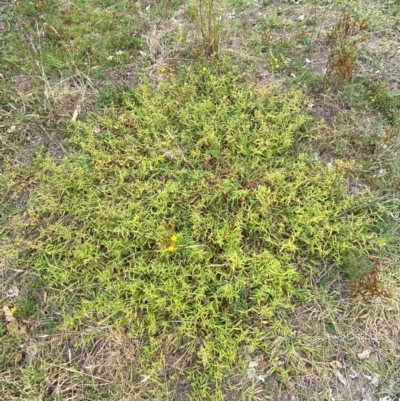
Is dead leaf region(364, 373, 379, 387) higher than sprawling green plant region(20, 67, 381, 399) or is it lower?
lower

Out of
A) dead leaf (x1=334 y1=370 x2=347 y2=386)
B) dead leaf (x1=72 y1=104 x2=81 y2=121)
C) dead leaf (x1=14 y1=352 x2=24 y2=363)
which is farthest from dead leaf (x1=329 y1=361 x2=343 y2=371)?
dead leaf (x1=72 y1=104 x2=81 y2=121)

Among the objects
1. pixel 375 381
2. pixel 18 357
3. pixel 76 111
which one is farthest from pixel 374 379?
pixel 76 111

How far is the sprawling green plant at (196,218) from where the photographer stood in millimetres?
2191

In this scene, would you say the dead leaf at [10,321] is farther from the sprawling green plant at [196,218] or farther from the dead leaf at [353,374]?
the dead leaf at [353,374]

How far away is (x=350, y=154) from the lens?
109 inches

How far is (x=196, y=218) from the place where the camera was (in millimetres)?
2408

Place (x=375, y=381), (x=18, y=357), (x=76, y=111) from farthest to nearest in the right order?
(x=76, y=111), (x=18, y=357), (x=375, y=381)

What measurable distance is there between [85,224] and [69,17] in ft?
7.51

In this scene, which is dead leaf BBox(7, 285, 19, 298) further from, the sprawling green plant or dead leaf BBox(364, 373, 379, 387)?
dead leaf BBox(364, 373, 379, 387)

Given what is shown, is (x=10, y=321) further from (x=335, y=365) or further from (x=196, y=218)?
(x=335, y=365)

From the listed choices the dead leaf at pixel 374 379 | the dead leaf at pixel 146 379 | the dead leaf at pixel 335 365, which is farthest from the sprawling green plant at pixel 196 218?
the dead leaf at pixel 374 379

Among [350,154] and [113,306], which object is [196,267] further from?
[350,154]

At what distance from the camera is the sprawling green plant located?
2.19 metres

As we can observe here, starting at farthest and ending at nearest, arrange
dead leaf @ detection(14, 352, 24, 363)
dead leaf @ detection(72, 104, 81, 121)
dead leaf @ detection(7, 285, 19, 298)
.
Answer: dead leaf @ detection(72, 104, 81, 121)
dead leaf @ detection(7, 285, 19, 298)
dead leaf @ detection(14, 352, 24, 363)
